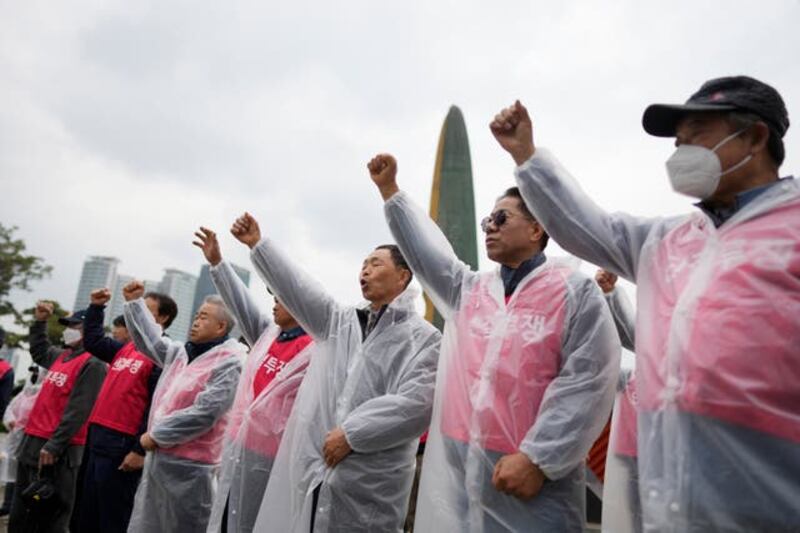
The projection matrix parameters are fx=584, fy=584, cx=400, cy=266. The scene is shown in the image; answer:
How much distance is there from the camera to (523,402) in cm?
192

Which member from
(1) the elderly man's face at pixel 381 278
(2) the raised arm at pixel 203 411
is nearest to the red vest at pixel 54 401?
(2) the raised arm at pixel 203 411

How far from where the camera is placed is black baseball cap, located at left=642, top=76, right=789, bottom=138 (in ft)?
5.17

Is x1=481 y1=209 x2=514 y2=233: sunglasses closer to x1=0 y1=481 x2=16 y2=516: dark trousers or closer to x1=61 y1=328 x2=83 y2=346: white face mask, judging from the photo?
x1=61 y1=328 x2=83 y2=346: white face mask

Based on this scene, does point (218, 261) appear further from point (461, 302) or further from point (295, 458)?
point (461, 302)

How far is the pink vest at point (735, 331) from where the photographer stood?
1297 mm

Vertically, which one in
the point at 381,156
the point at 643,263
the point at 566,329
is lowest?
the point at 566,329

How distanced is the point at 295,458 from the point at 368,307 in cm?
82

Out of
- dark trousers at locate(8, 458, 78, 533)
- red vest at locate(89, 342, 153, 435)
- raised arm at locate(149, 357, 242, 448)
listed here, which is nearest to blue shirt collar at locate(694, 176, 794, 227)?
raised arm at locate(149, 357, 242, 448)

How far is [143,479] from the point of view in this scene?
11.4 ft

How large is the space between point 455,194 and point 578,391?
11.5m

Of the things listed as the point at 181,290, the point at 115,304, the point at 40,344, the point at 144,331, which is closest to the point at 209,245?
the point at 144,331

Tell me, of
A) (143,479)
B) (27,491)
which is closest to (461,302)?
(143,479)

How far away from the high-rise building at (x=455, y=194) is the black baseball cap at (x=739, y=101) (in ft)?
35.4

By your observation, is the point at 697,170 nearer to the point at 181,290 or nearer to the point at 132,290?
the point at 132,290
